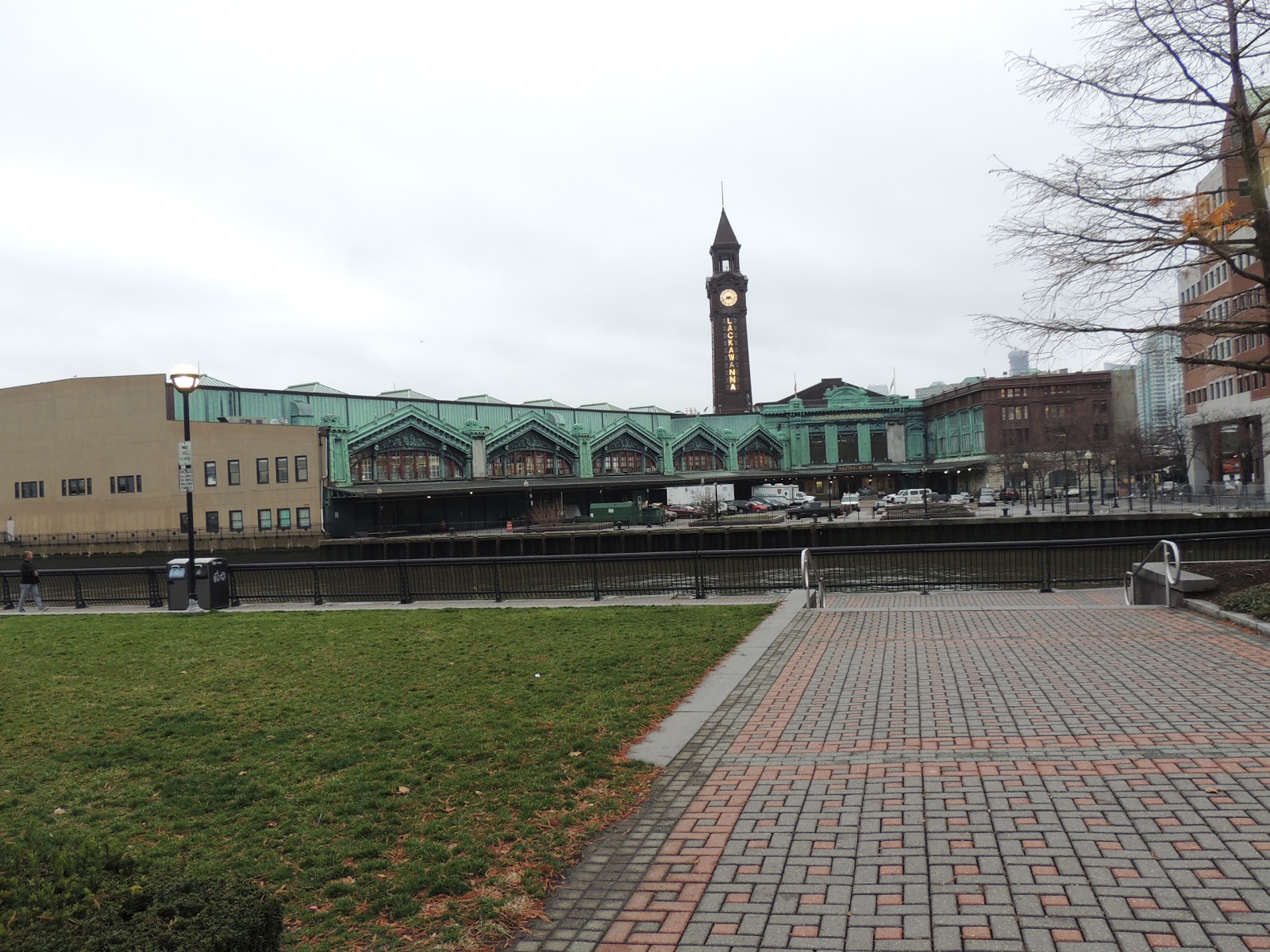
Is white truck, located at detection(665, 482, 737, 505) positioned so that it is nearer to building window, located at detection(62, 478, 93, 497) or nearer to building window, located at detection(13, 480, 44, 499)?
building window, located at detection(62, 478, 93, 497)

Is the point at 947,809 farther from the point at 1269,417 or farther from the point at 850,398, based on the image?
the point at 850,398

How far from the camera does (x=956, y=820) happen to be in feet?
19.6

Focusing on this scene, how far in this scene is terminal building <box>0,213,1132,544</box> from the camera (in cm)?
6525

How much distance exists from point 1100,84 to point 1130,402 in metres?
114

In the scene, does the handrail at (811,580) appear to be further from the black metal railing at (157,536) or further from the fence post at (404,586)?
the black metal railing at (157,536)

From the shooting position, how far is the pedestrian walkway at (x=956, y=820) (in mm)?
4629

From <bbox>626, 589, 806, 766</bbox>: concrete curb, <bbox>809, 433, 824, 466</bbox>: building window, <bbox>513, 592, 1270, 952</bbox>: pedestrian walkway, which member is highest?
<bbox>809, 433, 824, 466</bbox>: building window

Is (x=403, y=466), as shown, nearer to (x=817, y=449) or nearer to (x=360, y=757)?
Answer: (x=817, y=449)

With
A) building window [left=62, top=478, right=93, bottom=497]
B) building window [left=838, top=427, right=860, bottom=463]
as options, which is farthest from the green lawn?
building window [left=838, top=427, right=860, bottom=463]

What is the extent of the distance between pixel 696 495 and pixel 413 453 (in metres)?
26.7

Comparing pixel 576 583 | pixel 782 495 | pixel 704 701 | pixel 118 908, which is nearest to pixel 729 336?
pixel 782 495

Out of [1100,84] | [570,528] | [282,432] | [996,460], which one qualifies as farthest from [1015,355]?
[996,460]

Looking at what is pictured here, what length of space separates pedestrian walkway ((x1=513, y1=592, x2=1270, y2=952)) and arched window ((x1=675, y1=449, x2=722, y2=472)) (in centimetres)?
9167

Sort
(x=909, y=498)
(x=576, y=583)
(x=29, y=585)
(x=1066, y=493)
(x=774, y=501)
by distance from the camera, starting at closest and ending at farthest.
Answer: (x=29, y=585)
(x=576, y=583)
(x=1066, y=493)
(x=909, y=498)
(x=774, y=501)
